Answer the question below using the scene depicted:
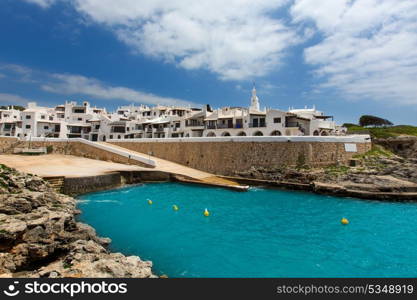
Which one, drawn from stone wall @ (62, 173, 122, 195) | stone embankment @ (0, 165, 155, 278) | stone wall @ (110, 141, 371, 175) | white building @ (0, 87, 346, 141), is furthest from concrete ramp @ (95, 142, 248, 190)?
stone embankment @ (0, 165, 155, 278)

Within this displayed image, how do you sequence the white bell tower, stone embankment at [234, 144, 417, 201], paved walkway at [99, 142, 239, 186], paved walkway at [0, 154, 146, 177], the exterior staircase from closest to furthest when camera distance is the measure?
the exterior staircase
stone embankment at [234, 144, 417, 201]
paved walkway at [0, 154, 146, 177]
paved walkway at [99, 142, 239, 186]
the white bell tower

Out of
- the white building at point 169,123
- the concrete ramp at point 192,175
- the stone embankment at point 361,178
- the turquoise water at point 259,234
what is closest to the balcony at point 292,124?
the white building at point 169,123

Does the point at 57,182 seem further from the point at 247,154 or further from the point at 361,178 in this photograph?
the point at 361,178

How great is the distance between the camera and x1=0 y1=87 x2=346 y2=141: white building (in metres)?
39.1

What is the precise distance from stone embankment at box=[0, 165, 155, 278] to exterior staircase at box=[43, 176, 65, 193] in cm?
907

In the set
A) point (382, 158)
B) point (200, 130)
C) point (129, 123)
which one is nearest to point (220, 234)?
point (382, 158)

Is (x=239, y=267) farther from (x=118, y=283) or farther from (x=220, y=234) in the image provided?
(x=118, y=283)

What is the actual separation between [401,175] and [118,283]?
31.9 meters

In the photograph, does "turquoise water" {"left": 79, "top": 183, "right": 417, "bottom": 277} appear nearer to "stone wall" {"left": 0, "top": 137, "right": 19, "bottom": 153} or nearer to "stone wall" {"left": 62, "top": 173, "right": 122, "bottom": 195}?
"stone wall" {"left": 62, "top": 173, "right": 122, "bottom": 195}

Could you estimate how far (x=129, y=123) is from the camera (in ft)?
196

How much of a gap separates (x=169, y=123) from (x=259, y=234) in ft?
143

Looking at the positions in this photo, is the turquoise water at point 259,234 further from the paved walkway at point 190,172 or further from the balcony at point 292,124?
the balcony at point 292,124

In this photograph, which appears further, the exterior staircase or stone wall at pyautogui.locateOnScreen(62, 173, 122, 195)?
stone wall at pyautogui.locateOnScreen(62, 173, 122, 195)

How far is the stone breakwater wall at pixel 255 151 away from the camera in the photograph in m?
30.2
